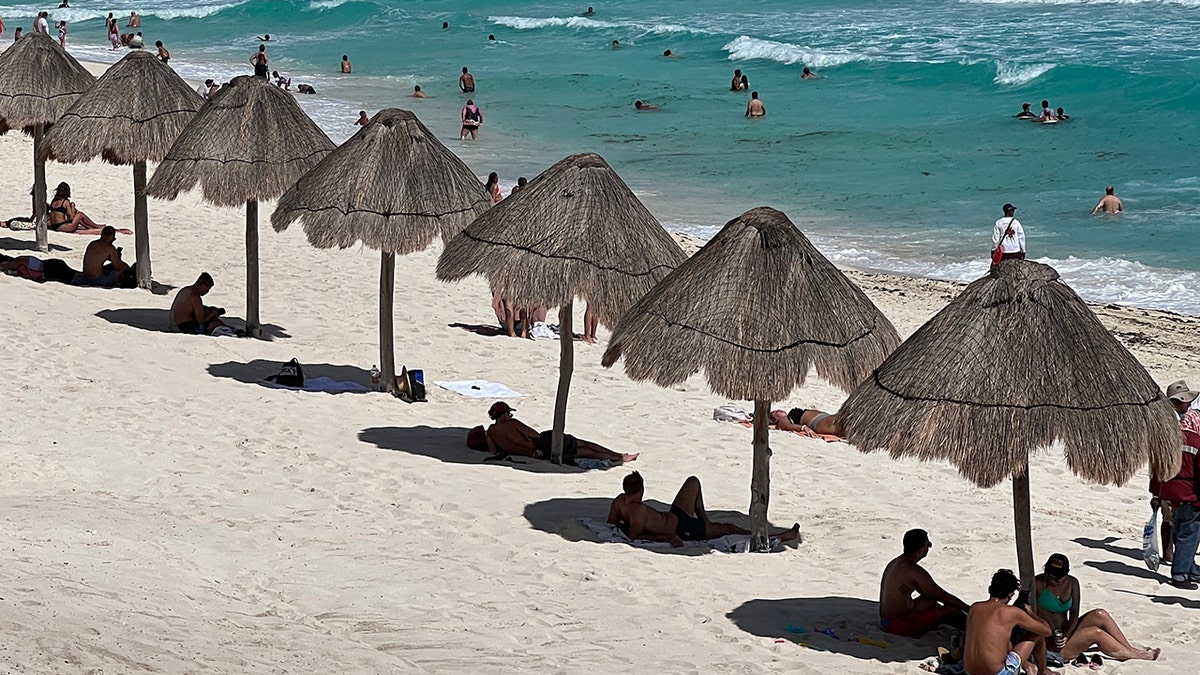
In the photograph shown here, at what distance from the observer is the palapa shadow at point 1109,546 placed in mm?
9211

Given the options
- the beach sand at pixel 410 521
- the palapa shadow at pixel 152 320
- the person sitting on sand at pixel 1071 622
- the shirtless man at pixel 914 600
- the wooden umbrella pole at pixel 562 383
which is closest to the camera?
the beach sand at pixel 410 521

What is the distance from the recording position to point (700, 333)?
28.3 feet

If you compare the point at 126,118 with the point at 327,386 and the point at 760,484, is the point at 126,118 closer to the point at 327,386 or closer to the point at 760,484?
the point at 327,386

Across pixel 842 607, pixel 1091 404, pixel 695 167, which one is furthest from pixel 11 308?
pixel 695 167

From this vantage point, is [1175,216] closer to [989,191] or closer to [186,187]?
[989,191]

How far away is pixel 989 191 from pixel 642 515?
18.0 metres

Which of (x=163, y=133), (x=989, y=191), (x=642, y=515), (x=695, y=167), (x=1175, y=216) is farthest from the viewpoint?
(x=695, y=167)

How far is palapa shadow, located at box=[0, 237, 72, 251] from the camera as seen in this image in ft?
54.3

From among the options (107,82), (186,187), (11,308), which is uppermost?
(107,82)

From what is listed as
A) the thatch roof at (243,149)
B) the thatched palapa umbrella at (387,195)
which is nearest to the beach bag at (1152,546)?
the thatched palapa umbrella at (387,195)

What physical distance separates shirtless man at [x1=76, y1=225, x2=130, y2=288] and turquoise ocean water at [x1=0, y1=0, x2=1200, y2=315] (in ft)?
30.5

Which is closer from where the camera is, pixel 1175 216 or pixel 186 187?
pixel 186 187

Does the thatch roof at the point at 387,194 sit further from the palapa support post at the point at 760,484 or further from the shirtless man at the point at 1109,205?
the shirtless man at the point at 1109,205

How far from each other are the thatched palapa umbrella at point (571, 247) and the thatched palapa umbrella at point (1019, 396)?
9.90 feet
